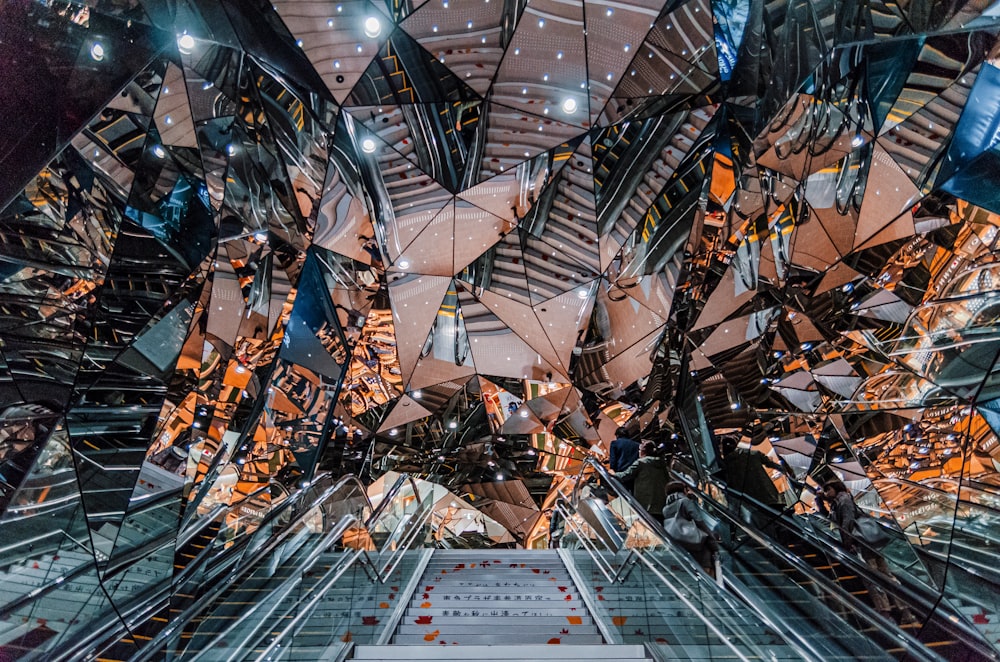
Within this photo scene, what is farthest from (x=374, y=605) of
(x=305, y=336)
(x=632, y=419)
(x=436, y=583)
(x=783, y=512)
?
(x=632, y=419)

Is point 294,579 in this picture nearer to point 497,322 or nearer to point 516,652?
point 516,652

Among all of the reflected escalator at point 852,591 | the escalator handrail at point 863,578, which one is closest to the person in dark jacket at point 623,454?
the reflected escalator at point 852,591

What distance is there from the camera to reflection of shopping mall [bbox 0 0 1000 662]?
409cm

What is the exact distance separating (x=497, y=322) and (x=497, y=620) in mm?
5332

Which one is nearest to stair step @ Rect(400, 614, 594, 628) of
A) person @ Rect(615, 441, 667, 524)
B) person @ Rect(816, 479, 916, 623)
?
person @ Rect(615, 441, 667, 524)

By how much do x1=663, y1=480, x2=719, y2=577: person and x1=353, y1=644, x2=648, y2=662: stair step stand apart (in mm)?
1647

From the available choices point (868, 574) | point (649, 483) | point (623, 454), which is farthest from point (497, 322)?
point (868, 574)

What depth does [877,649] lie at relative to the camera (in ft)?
9.58

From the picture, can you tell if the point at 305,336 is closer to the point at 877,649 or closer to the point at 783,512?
the point at 783,512

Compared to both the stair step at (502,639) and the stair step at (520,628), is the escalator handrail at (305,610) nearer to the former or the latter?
the stair step at (520,628)

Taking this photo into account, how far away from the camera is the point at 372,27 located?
20.5ft

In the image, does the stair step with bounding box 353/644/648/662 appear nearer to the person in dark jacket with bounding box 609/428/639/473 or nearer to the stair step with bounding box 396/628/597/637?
→ the stair step with bounding box 396/628/597/637

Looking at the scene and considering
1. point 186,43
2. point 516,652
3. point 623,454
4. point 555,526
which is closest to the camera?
point 516,652

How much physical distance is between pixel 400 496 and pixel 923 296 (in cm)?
630
